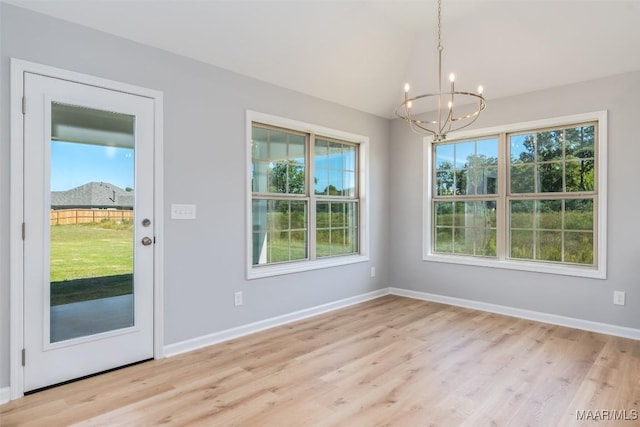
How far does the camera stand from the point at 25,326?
2422 millimetres

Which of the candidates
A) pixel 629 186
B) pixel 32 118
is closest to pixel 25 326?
pixel 32 118

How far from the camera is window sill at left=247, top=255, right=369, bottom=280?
12.4ft

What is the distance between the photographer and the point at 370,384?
258 centimetres

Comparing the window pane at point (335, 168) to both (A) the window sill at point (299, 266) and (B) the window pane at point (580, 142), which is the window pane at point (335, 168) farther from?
(B) the window pane at point (580, 142)

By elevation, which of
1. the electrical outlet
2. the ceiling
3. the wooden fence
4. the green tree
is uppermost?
the ceiling

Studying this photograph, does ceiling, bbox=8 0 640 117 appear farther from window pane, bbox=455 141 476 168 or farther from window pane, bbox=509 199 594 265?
window pane, bbox=509 199 594 265

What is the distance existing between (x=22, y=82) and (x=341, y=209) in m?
3.46

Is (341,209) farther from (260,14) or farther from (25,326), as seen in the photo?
(25,326)

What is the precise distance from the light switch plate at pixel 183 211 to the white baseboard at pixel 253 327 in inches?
43.3

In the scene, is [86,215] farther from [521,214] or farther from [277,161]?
[521,214]

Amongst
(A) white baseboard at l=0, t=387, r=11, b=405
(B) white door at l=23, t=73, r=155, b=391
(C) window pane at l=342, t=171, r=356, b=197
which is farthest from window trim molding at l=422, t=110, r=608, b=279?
(A) white baseboard at l=0, t=387, r=11, b=405

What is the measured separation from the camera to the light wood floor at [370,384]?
7.14ft

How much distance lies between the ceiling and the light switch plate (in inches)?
52.5

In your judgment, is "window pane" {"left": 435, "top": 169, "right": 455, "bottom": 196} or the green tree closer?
the green tree
